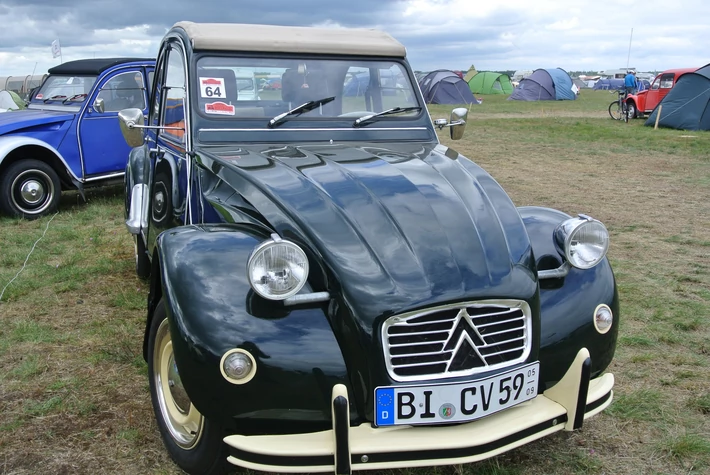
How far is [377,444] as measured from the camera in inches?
87.4

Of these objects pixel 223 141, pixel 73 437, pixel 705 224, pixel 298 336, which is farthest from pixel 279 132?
pixel 705 224

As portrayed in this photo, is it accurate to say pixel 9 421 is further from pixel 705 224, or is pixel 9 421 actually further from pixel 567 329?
pixel 705 224

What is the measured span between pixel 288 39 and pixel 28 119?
539 cm

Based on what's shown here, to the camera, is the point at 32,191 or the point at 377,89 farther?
the point at 32,191

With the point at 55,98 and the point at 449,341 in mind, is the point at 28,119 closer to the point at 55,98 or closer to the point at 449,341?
the point at 55,98

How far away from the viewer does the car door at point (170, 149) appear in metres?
3.76

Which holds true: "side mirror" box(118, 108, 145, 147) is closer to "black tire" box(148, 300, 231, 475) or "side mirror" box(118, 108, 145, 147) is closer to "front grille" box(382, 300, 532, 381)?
"black tire" box(148, 300, 231, 475)

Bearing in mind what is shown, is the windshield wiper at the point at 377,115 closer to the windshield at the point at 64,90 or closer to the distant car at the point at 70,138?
the distant car at the point at 70,138

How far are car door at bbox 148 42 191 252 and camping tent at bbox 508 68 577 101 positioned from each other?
3167 centimetres

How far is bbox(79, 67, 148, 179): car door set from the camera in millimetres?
8172

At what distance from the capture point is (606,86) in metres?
59.8

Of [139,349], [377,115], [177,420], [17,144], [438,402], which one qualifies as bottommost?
[139,349]

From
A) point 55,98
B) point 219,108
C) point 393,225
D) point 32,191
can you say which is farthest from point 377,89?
point 55,98

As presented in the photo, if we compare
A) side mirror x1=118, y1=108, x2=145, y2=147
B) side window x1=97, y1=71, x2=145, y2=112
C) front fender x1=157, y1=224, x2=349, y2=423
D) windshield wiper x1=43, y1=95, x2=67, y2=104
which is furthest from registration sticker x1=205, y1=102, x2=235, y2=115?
windshield wiper x1=43, y1=95, x2=67, y2=104
